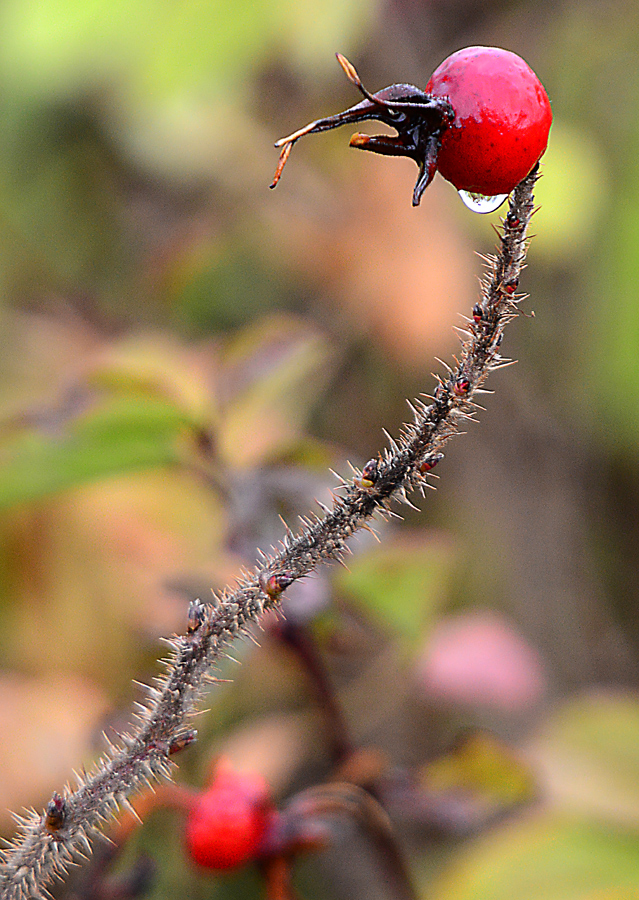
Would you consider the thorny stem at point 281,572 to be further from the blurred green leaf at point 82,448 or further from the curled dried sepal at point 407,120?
the blurred green leaf at point 82,448

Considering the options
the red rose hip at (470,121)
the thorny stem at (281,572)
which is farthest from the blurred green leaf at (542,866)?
the red rose hip at (470,121)

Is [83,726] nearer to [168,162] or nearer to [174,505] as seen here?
[174,505]

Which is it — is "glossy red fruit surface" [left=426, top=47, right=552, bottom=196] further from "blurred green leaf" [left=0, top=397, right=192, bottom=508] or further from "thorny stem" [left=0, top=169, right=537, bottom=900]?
"blurred green leaf" [left=0, top=397, right=192, bottom=508]

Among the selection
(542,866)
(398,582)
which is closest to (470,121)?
(398,582)

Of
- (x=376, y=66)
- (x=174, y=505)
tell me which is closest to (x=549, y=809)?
(x=174, y=505)

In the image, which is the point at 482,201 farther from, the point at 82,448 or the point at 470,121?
the point at 82,448

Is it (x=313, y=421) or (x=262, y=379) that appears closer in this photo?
(x=262, y=379)

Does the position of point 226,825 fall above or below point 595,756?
below
